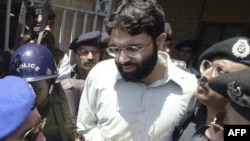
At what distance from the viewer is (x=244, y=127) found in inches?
43.6

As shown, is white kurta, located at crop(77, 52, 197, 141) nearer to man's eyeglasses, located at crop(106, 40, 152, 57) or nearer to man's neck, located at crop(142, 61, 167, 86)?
man's neck, located at crop(142, 61, 167, 86)

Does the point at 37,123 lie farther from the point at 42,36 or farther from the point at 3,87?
the point at 42,36

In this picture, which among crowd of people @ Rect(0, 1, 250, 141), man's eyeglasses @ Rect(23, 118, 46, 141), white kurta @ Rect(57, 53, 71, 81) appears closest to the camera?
man's eyeglasses @ Rect(23, 118, 46, 141)

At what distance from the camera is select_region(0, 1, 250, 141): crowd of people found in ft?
4.41

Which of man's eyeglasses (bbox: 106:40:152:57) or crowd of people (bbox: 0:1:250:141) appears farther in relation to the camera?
man's eyeglasses (bbox: 106:40:152:57)

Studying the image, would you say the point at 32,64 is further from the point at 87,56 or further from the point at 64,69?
the point at 64,69

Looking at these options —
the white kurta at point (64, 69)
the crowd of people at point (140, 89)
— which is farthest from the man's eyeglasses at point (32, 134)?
the white kurta at point (64, 69)

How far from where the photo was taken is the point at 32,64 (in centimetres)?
205

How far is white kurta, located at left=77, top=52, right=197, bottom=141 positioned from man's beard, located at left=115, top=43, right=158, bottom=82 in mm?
63

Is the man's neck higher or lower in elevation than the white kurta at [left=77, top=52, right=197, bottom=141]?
higher


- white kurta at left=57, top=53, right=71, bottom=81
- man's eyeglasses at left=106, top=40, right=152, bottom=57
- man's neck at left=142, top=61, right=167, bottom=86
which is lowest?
white kurta at left=57, top=53, right=71, bottom=81

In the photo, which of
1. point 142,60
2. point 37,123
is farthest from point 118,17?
point 37,123

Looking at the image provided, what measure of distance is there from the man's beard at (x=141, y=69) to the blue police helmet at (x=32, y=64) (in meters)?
0.63

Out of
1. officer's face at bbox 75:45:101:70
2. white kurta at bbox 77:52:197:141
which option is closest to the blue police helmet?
white kurta at bbox 77:52:197:141
